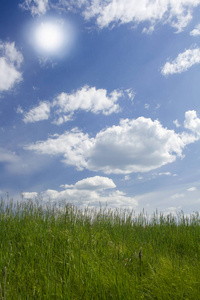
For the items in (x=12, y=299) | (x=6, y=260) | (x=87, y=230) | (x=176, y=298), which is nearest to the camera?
(x=176, y=298)

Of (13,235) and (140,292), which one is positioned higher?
(13,235)

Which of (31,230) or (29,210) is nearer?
(31,230)

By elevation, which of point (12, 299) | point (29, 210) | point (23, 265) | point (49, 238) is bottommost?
point (12, 299)

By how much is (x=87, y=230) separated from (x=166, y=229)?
9.05ft

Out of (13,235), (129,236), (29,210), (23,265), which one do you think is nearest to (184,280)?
(23,265)

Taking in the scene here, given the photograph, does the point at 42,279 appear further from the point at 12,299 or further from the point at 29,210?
the point at 29,210

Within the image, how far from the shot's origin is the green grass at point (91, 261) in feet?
10.6

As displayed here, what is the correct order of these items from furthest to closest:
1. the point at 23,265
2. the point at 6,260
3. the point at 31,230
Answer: the point at 31,230 → the point at 6,260 → the point at 23,265

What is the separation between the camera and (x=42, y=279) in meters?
3.91

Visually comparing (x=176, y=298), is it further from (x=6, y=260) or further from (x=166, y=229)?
(x=166, y=229)

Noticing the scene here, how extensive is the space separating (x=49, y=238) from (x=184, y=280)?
3004mm

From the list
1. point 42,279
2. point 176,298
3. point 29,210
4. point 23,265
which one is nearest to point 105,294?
point 176,298

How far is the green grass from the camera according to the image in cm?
324

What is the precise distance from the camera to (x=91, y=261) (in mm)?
3896
